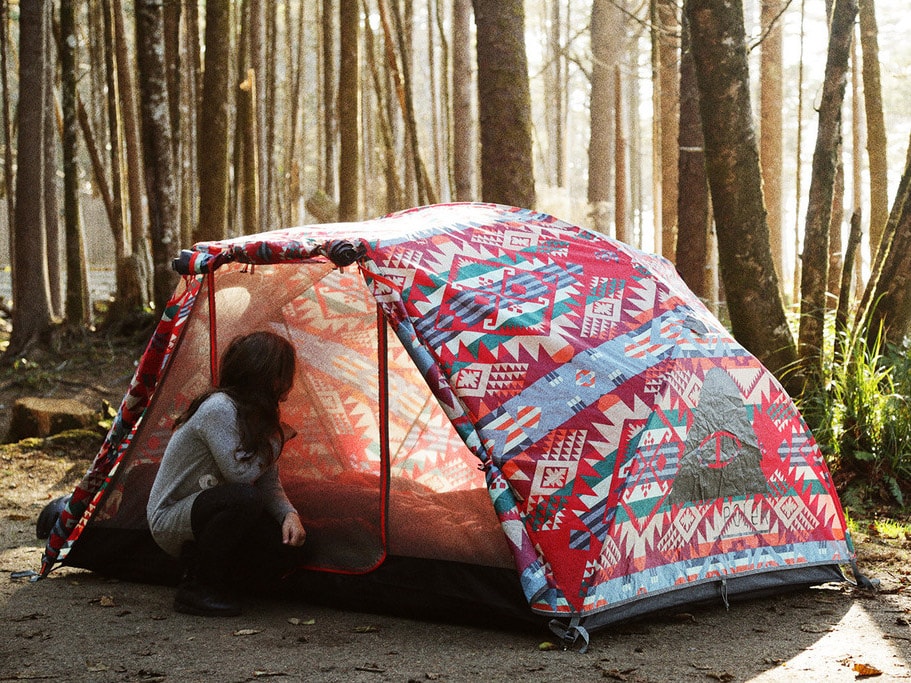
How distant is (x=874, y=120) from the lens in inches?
356

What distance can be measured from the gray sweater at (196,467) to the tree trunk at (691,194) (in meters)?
4.64

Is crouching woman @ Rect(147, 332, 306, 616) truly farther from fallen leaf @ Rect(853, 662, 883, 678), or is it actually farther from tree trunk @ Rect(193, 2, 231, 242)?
tree trunk @ Rect(193, 2, 231, 242)

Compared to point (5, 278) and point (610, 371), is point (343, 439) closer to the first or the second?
point (610, 371)

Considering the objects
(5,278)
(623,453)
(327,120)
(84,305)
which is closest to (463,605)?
(623,453)

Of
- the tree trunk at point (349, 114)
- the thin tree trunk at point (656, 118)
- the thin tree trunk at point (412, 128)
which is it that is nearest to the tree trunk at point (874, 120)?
the thin tree trunk at point (656, 118)

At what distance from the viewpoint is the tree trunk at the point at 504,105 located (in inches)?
232

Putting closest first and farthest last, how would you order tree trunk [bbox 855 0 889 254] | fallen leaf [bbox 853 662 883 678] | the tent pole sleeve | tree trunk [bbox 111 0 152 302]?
1. fallen leaf [bbox 853 662 883 678]
2. the tent pole sleeve
3. tree trunk [bbox 855 0 889 254]
4. tree trunk [bbox 111 0 152 302]

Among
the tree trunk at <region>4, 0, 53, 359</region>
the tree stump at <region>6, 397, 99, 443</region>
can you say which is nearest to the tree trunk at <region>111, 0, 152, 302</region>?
the tree trunk at <region>4, 0, 53, 359</region>

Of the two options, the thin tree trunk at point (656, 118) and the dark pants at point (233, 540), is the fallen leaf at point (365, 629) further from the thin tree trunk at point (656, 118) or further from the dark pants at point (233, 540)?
the thin tree trunk at point (656, 118)

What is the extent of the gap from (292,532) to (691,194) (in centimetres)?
485

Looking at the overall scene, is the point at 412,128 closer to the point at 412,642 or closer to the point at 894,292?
the point at 894,292

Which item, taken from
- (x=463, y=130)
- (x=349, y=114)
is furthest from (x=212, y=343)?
(x=349, y=114)

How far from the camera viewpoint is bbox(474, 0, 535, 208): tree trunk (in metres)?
5.90

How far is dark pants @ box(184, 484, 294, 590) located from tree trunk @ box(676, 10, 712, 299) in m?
4.58
